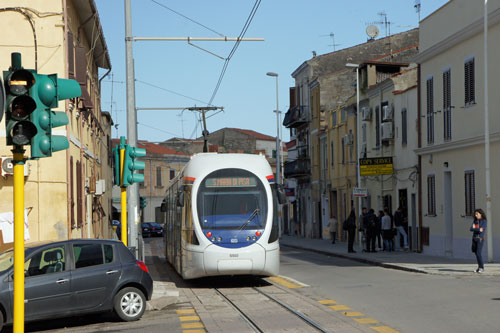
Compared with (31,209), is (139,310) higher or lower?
lower

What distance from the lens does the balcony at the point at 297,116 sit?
202 ft

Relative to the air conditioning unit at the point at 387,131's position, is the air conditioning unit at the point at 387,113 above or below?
above

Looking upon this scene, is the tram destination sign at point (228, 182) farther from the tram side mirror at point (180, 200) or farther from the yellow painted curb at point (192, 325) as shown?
the yellow painted curb at point (192, 325)

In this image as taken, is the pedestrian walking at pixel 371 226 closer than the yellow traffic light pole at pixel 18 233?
No

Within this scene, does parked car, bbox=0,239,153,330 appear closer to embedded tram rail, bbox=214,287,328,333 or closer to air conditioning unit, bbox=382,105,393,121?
embedded tram rail, bbox=214,287,328,333

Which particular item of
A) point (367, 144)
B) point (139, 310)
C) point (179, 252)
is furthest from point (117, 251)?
point (367, 144)

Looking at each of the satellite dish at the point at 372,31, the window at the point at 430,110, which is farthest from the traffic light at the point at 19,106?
the satellite dish at the point at 372,31

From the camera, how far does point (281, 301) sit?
1606cm

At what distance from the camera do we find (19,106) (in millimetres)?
7941

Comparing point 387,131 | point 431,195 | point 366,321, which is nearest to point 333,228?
point 387,131

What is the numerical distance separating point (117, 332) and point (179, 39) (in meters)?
11.5

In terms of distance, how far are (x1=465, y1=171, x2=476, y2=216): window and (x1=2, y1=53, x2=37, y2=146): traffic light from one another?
2216cm

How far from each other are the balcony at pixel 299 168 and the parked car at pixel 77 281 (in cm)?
4665

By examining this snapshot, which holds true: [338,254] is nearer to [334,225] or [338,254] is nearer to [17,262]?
[334,225]
